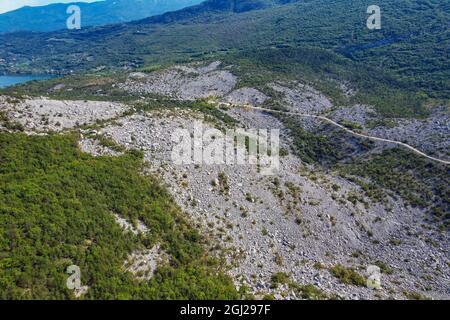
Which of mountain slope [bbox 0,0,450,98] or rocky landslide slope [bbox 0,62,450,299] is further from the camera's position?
mountain slope [bbox 0,0,450,98]

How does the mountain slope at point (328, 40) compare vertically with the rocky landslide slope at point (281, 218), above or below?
above

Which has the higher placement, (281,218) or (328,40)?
(328,40)

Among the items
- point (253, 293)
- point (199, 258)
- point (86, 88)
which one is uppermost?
point (86, 88)

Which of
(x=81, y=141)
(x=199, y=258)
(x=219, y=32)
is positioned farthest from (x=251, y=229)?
(x=219, y=32)

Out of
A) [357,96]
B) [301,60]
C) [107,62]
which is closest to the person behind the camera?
[357,96]

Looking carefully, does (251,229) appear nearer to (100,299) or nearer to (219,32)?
(100,299)

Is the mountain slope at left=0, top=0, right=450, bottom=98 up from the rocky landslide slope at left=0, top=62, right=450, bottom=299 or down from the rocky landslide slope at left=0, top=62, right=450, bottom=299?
up

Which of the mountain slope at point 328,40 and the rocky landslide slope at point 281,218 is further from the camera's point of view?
the mountain slope at point 328,40

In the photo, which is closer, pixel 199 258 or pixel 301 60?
pixel 199 258

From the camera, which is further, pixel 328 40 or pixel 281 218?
pixel 328 40

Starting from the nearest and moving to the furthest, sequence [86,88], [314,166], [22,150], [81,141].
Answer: [22,150] < [81,141] < [314,166] < [86,88]

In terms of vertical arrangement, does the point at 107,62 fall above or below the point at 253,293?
above
